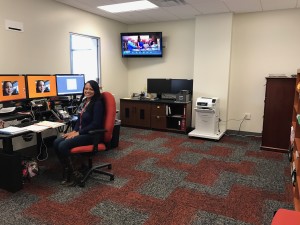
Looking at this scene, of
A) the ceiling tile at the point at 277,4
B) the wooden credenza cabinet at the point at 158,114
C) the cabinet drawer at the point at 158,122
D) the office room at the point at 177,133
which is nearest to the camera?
the office room at the point at 177,133

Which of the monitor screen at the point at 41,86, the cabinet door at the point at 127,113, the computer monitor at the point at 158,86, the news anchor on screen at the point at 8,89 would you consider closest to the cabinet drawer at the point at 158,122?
the cabinet door at the point at 127,113

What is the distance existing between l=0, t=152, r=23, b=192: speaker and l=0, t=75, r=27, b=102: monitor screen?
839mm

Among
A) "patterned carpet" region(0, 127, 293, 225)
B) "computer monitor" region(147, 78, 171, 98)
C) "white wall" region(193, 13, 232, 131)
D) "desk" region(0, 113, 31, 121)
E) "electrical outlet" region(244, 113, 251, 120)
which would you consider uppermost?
"white wall" region(193, 13, 232, 131)

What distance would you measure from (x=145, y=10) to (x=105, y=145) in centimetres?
299

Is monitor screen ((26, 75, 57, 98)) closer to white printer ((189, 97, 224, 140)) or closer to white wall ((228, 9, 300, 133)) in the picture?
white printer ((189, 97, 224, 140))

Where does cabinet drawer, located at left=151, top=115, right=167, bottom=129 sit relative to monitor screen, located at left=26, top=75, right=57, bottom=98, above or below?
below

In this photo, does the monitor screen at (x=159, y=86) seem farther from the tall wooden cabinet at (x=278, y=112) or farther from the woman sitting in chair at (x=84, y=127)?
the woman sitting in chair at (x=84, y=127)

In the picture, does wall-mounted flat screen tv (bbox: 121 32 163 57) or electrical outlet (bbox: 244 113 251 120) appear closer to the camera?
electrical outlet (bbox: 244 113 251 120)

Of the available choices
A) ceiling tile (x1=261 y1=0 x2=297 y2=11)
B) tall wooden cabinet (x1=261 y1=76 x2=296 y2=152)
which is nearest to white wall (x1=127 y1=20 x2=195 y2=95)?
ceiling tile (x1=261 y1=0 x2=297 y2=11)

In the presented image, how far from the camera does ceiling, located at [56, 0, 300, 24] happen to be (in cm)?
423

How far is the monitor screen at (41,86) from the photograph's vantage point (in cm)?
352

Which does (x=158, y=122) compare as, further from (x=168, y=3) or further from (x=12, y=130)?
(x=12, y=130)

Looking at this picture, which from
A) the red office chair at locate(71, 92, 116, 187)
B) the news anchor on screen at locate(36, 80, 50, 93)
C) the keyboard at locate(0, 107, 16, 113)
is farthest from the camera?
the news anchor on screen at locate(36, 80, 50, 93)

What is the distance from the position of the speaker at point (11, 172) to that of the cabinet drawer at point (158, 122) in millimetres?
3310
